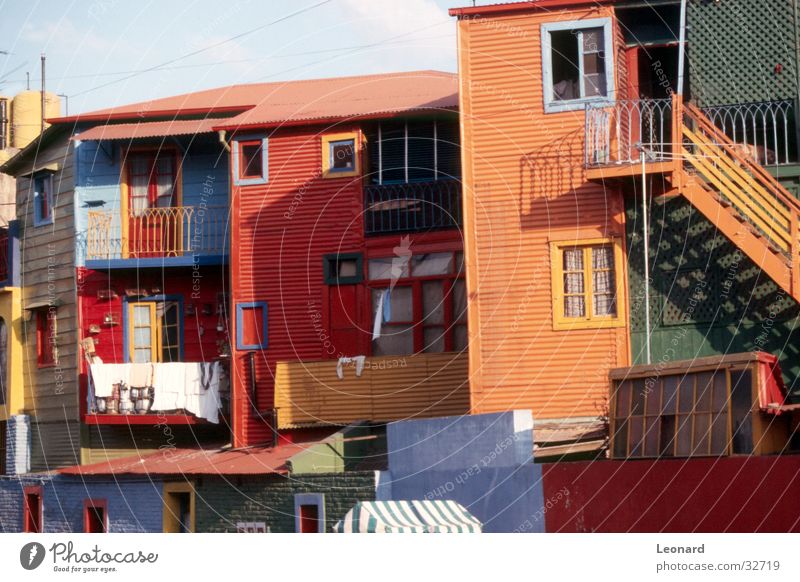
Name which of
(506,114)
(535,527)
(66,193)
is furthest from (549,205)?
(66,193)

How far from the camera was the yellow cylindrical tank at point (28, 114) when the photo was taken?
132 feet

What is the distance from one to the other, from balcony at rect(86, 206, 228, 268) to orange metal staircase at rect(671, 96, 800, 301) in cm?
1101

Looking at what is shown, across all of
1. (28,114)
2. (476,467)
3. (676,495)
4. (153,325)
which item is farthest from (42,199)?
(676,495)

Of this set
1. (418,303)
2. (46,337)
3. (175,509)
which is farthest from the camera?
(46,337)

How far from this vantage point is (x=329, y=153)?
107 ft

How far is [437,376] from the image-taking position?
30234mm

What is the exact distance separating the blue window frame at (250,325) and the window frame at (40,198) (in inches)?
232

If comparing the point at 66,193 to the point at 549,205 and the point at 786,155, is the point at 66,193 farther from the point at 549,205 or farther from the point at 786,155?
the point at 786,155

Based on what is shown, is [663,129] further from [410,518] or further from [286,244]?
[410,518]

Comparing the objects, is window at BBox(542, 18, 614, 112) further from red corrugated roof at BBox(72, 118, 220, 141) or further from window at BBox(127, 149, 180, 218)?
window at BBox(127, 149, 180, 218)

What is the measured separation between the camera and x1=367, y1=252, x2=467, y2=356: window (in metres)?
31.4

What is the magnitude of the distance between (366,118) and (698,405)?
1114 cm

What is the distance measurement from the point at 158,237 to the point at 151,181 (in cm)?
133

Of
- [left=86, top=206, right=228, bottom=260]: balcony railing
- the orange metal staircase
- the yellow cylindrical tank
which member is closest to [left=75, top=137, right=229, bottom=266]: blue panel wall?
[left=86, top=206, right=228, bottom=260]: balcony railing
